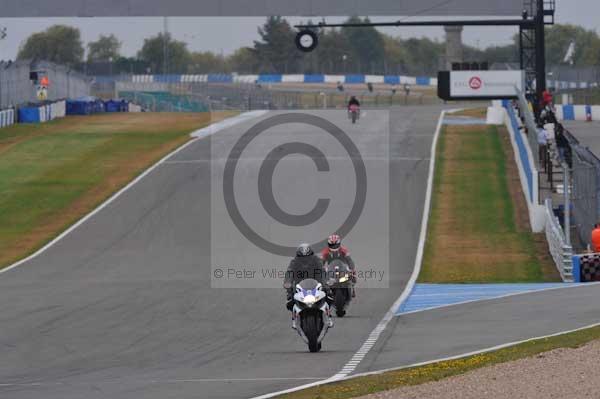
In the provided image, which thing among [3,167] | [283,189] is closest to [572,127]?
[283,189]

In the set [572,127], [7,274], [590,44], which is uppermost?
[590,44]

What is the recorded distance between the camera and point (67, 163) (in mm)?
47906

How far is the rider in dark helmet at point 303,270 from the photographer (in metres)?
17.9

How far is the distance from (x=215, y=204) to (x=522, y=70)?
20.6 m

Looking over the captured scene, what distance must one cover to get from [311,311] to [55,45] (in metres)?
148

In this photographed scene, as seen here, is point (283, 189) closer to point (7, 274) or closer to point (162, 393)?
point (7, 274)

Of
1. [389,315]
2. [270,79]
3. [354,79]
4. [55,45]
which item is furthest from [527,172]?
[55,45]

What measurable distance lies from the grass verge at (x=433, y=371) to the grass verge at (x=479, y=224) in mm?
11984

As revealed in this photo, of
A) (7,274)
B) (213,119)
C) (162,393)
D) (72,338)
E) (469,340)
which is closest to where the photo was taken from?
(162,393)

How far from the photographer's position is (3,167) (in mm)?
47250

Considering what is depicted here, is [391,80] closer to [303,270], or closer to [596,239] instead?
[596,239]

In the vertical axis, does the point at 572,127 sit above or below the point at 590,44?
below

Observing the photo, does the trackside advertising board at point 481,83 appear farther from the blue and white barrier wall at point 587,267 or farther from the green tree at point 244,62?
the green tree at point 244,62

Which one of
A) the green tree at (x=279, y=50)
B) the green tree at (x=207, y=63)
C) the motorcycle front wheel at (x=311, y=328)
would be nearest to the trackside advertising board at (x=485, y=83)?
the motorcycle front wheel at (x=311, y=328)
